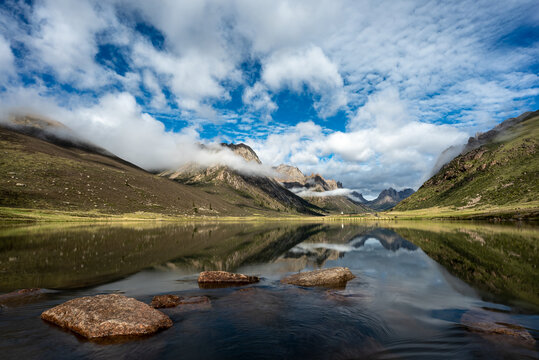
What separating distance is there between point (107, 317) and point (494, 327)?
83.0 ft

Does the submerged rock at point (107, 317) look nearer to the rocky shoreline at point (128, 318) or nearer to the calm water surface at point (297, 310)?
the rocky shoreline at point (128, 318)

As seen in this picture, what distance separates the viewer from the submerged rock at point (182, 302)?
21.8 m

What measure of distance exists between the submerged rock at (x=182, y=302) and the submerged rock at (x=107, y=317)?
3176mm

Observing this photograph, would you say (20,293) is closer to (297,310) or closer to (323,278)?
(297,310)

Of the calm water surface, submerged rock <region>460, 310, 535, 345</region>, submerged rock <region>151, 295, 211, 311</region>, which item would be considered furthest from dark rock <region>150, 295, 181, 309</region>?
submerged rock <region>460, 310, 535, 345</region>

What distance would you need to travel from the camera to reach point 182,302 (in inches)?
907

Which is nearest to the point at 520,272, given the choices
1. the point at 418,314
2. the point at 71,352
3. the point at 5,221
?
the point at 418,314

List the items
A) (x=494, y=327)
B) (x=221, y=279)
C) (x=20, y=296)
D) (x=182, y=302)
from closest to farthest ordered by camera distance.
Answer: (x=494, y=327), (x=182, y=302), (x=20, y=296), (x=221, y=279)

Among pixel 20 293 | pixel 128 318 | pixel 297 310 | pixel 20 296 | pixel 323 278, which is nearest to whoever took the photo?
pixel 128 318

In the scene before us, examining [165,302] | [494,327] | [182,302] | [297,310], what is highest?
[494,327]

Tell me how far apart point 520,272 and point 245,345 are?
37.1 meters

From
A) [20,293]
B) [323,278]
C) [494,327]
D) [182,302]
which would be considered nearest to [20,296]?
[20,293]

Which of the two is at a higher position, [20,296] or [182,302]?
[182,302]

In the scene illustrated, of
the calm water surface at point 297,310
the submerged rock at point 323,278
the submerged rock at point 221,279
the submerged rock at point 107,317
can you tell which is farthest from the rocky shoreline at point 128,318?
the submerged rock at point 323,278
